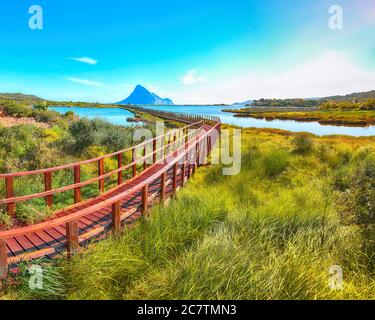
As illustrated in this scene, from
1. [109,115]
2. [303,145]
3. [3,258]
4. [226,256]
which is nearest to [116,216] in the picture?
[3,258]

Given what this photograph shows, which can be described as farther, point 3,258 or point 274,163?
point 274,163

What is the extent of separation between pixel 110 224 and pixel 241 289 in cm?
228

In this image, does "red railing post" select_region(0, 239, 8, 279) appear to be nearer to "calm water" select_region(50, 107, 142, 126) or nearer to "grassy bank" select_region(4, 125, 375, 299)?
"grassy bank" select_region(4, 125, 375, 299)

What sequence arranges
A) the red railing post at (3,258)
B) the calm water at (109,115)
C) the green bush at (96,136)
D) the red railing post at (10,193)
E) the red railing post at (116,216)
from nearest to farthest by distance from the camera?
the red railing post at (3,258) → the red railing post at (116,216) → the red railing post at (10,193) → the green bush at (96,136) → the calm water at (109,115)

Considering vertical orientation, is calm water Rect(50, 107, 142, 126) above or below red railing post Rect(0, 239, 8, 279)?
above

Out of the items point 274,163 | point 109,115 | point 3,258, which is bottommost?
point 3,258

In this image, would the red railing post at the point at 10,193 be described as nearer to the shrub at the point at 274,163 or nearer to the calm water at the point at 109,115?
the shrub at the point at 274,163

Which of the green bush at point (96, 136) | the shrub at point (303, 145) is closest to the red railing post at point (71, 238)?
the green bush at point (96, 136)

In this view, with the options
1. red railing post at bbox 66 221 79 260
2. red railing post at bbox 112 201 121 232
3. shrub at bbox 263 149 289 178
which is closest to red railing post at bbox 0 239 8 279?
red railing post at bbox 66 221 79 260

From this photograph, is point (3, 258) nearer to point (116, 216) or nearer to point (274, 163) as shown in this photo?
point (116, 216)

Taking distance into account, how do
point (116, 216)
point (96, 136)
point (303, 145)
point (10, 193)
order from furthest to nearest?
point (303, 145)
point (96, 136)
point (10, 193)
point (116, 216)

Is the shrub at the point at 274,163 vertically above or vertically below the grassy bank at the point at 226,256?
above
